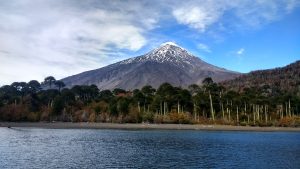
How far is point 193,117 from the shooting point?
456 ft

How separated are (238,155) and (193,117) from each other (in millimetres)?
83898

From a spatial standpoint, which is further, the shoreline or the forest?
the forest

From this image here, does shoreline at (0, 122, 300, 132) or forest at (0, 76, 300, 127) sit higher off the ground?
forest at (0, 76, 300, 127)

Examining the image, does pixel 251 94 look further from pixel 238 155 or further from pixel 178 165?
pixel 178 165

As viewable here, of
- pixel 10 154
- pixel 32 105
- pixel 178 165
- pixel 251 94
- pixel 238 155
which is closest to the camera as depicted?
pixel 178 165

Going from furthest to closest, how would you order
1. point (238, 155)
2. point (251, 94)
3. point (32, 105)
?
point (32, 105) < point (251, 94) < point (238, 155)

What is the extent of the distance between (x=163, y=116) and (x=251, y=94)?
3286cm

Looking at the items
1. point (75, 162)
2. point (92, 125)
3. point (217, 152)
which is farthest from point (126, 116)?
point (75, 162)

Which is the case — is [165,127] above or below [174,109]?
below

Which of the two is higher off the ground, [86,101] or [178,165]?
[86,101]

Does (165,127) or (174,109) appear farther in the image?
(174,109)

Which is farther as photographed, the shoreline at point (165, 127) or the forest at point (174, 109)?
the forest at point (174, 109)

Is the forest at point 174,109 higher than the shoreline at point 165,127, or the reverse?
the forest at point 174,109

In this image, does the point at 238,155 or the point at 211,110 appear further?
the point at 211,110
